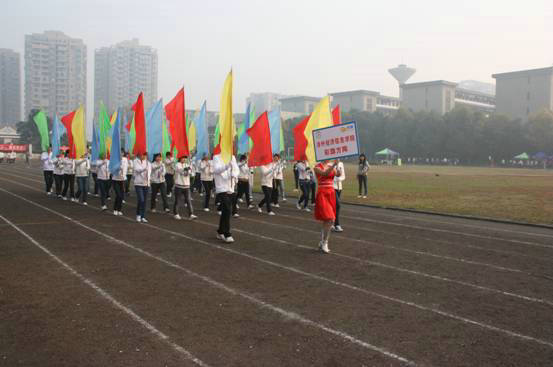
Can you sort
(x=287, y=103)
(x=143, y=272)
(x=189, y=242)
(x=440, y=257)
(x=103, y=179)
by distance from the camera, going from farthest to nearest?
(x=287, y=103) < (x=103, y=179) < (x=189, y=242) < (x=440, y=257) < (x=143, y=272)

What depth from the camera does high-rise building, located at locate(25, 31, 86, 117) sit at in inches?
5930

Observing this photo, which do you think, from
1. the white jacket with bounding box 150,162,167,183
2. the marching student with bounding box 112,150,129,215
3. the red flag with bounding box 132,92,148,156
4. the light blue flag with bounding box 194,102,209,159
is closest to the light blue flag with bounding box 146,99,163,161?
the white jacket with bounding box 150,162,167,183

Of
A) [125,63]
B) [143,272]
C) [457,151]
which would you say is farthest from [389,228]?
[125,63]

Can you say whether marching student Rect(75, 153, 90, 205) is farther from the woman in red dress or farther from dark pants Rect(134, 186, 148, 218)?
the woman in red dress

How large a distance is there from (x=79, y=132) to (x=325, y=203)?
1094cm

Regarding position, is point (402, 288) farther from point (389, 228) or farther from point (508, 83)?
point (508, 83)

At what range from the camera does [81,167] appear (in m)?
17.3

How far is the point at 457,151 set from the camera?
251 feet

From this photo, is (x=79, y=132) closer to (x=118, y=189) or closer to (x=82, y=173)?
(x=82, y=173)

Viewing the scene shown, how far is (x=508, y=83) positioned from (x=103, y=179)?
92966 millimetres

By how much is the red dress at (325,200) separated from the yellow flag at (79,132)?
10258mm

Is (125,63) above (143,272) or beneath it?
above

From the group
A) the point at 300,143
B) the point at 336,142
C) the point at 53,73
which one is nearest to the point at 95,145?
the point at 300,143

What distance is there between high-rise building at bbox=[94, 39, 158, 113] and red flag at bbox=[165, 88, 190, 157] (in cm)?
16092
